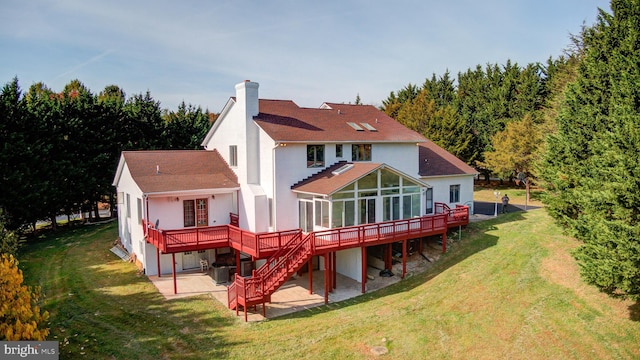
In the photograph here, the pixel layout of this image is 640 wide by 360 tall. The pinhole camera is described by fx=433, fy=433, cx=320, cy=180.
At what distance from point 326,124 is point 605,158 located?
14.1 metres

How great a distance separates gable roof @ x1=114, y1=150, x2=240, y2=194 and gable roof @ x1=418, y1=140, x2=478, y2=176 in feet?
40.5

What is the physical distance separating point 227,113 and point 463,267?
15440 millimetres

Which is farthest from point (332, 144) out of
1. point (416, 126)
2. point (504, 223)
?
point (416, 126)

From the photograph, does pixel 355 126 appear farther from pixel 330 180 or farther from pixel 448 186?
pixel 448 186

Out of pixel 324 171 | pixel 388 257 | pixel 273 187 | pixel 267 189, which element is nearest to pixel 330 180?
pixel 324 171

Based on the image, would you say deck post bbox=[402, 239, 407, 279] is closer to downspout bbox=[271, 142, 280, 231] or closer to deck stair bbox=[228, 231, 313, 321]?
deck stair bbox=[228, 231, 313, 321]

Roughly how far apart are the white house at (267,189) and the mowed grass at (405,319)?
7.83 ft

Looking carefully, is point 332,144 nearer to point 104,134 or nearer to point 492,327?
point 492,327

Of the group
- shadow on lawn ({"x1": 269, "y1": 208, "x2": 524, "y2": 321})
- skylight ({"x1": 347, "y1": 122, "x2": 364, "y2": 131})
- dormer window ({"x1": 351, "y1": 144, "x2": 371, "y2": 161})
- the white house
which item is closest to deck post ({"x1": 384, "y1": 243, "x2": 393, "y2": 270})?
the white house

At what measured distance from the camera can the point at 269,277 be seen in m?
17.8

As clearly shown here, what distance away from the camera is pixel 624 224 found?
13969mm

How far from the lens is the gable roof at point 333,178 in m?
20.2

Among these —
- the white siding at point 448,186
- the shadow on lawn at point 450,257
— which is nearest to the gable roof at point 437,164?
the white siding at point 448,186

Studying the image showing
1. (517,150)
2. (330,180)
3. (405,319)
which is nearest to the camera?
(405,319)
